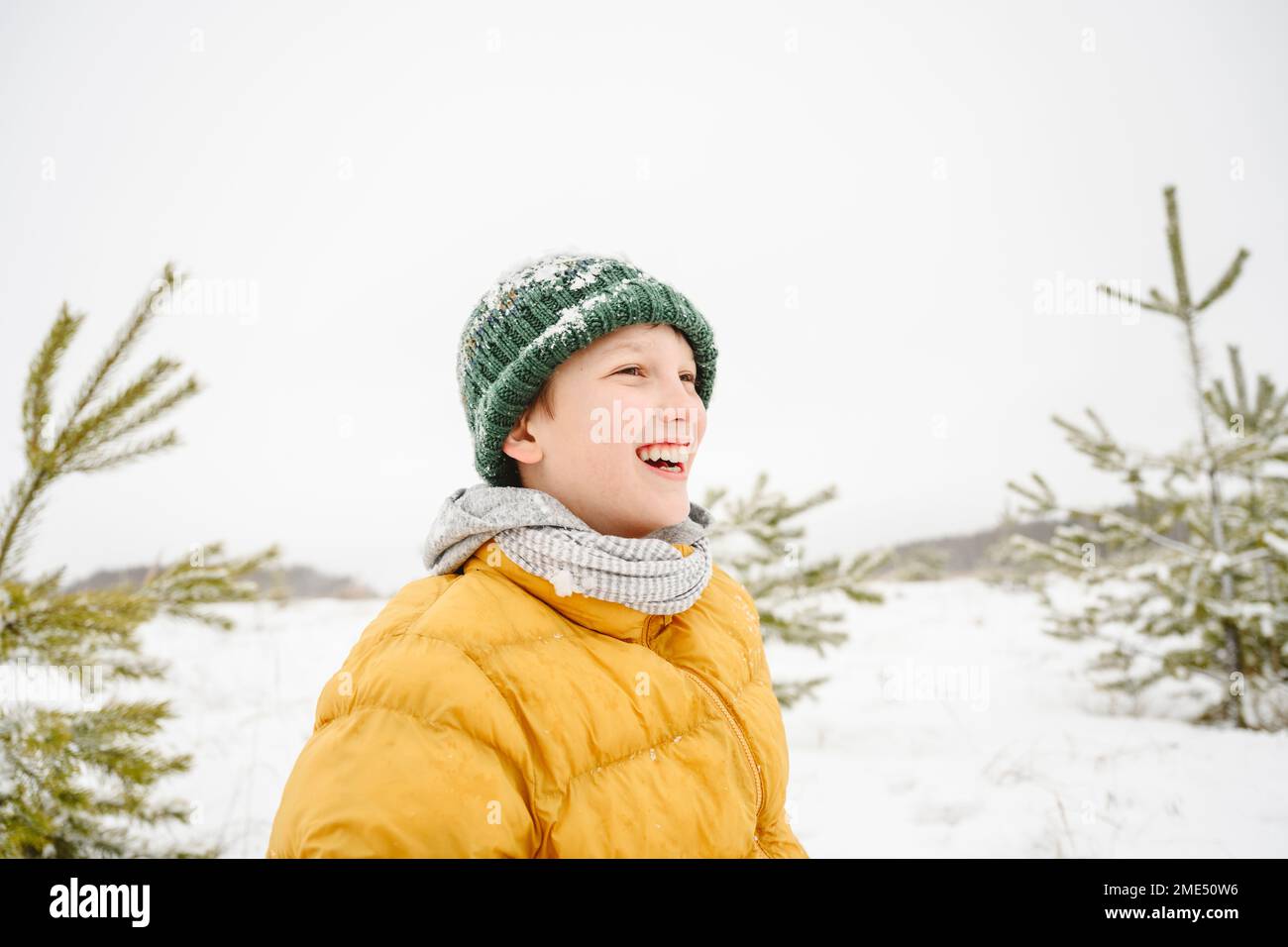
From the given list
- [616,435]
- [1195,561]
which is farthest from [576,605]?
[1195,561]

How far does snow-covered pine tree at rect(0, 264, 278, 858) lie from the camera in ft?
5.82

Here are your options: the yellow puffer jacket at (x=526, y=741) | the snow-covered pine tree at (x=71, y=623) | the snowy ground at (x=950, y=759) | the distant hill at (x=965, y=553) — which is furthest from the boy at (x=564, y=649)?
the distant hill at (x=965, y=553)

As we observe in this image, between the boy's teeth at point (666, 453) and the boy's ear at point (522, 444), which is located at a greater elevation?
the boy's ear at point (522, 444)

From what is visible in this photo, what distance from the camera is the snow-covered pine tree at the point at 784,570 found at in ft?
14.3

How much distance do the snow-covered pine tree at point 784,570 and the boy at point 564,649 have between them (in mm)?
2409

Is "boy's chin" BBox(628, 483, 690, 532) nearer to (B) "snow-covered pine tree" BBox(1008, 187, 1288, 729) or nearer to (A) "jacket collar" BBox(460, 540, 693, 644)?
(A) "jacket collar" BBox(460, 540, 693, 644)

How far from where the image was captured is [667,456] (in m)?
1.65

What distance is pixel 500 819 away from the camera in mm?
1070

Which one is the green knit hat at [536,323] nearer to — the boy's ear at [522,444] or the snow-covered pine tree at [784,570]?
the boy's ear at [522,444]

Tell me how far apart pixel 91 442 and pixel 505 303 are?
1478 mm

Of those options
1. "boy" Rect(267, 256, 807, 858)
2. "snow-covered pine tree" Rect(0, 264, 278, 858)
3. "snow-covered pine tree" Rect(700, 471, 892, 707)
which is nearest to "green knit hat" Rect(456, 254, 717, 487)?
"boy" Rect(267, 256, 807, 858)

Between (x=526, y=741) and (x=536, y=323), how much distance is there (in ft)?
3.74

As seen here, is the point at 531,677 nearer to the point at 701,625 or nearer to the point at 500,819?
the point at 500,819
